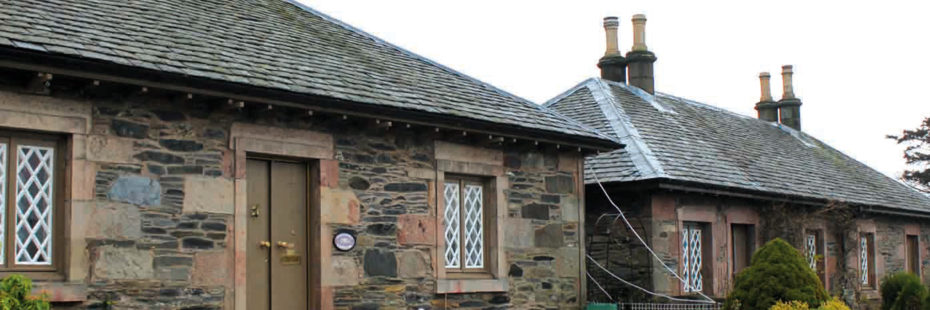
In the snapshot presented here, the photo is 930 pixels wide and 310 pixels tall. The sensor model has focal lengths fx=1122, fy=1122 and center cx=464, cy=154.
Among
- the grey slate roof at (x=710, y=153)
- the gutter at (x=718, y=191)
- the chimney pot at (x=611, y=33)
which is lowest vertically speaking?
the gutter at (x=718, y=191)

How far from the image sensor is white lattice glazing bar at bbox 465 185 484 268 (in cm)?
1365

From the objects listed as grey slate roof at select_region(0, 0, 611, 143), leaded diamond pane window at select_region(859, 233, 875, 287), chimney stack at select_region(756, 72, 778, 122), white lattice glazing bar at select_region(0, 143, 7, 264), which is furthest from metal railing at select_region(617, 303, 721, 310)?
chimney stack at select_region(756, 72, 778, 122)

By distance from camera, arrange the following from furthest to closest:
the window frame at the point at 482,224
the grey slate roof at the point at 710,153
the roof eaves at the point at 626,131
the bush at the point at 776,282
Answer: the grey slate roof at the point at 710,153, the roof eaves at the point at 626,131, the bush at the point at 776,282, the window frame at the point at 482,224

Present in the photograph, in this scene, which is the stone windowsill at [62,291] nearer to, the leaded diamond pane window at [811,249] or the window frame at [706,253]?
the window frame at [706,253]

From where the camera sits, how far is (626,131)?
1884 centimetres

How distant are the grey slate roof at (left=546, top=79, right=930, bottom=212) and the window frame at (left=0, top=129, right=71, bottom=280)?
9.33 meters

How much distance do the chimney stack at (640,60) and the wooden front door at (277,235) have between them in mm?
12170

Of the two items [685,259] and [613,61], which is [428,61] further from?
[613,61]

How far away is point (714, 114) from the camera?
2458 centimetres

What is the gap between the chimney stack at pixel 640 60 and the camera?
2270cm

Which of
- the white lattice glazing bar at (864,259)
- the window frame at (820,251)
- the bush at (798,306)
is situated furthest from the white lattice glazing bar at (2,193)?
the white lattice glazing bar at (864,259)

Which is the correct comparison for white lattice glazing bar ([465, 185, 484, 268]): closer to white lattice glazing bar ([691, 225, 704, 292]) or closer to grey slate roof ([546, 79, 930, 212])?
grey slate roof ([546, 79, 930, 212])

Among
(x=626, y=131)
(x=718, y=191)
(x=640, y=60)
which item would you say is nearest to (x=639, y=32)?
(x=640, y=60)

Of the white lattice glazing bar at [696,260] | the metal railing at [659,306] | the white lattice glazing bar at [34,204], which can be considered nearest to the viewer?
the white lattice glazing bar at [34,204]
